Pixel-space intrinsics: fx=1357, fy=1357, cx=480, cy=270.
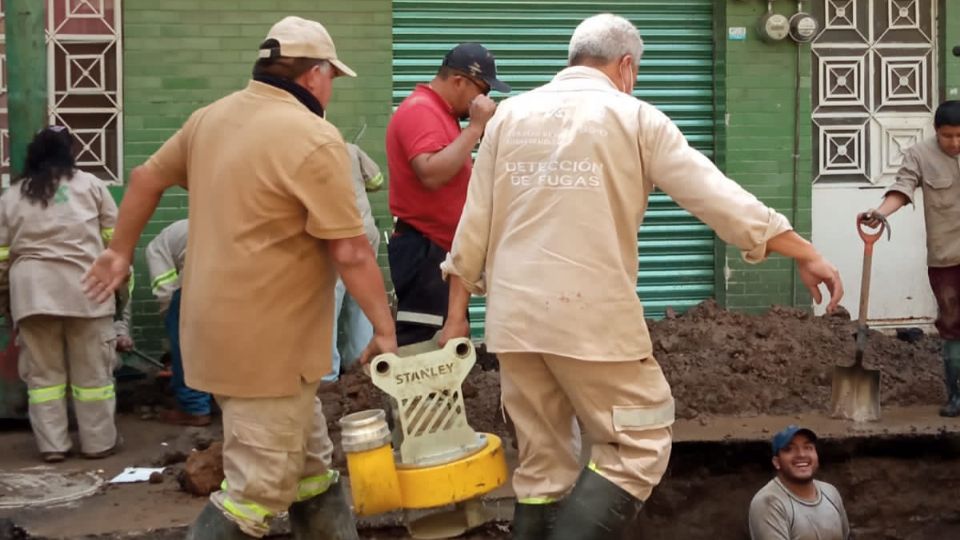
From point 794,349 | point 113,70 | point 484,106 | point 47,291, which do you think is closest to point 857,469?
point 794,349

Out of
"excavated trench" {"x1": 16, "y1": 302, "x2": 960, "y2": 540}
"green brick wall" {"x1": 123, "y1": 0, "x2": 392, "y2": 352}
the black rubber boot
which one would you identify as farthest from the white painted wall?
the black rubber boot

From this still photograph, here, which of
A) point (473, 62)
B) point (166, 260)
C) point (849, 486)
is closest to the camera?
point (473, 62)

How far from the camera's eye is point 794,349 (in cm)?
859

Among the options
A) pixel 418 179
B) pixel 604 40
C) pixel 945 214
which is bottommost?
pixel 945 214

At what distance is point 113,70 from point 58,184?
1563 mm

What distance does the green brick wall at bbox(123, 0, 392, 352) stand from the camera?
343 inches

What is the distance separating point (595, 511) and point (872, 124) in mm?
6098

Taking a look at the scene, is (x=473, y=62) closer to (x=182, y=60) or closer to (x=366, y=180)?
(x=366, y=180)

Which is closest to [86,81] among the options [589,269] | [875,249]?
[589,269]

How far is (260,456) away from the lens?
4.54m

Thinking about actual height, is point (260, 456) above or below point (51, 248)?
below

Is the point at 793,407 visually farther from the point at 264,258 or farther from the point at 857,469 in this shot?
the point at 264,258

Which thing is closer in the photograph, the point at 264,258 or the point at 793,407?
the point at 264,258

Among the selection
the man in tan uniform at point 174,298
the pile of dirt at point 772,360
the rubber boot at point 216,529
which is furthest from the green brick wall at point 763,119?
the rubber boot at point 216,529
